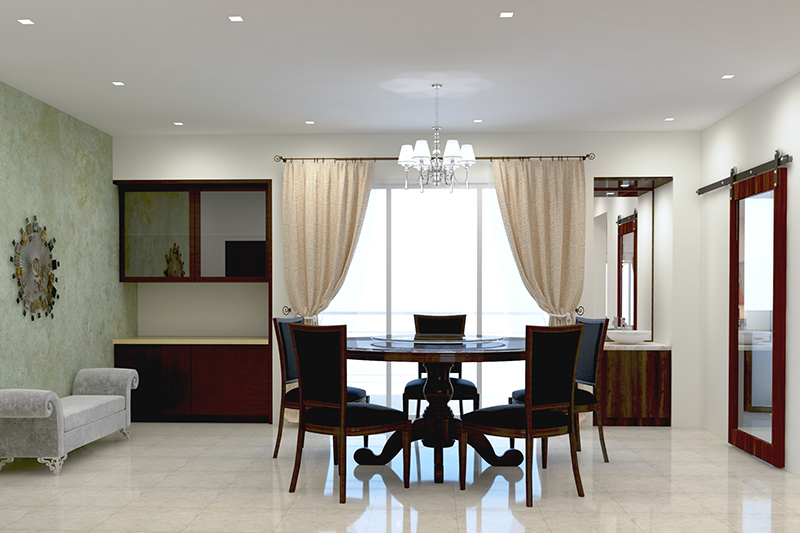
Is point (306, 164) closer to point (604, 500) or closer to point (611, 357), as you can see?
point (611, 357)

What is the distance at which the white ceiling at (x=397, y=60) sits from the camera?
3639 millimetres

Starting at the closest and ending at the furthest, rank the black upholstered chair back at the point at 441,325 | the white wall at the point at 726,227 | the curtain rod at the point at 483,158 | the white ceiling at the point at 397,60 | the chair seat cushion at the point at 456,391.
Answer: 1. the white ceiling at the point at 397,60
2. the white wall at the point at 726,227
3. the chair seat cushion at the point at 456,391
4. the black upholstered chair back at the point at 441,325
5. the curtain rod at the point at 483,158

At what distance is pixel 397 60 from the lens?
4.44 m

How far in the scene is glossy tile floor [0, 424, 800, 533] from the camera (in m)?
3.81

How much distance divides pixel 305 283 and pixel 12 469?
278 centimetres

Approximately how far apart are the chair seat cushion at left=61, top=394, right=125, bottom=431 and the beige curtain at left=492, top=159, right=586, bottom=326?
3.65 metres

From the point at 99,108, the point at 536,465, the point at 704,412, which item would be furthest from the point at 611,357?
the point at 99,108

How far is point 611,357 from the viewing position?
252 inches

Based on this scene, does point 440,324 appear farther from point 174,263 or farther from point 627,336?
point 174,263

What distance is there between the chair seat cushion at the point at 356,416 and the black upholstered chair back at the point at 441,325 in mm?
1562

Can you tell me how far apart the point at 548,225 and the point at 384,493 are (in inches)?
125

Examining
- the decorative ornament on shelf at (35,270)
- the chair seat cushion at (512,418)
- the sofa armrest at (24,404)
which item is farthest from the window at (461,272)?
the sofa armrest at (24,404)

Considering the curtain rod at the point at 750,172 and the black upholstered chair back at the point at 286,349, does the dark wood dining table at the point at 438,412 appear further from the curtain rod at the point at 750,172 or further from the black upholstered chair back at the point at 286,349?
the curtain rod at the point at 750,172

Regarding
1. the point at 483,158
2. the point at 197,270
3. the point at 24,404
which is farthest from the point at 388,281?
the point at 24,404
